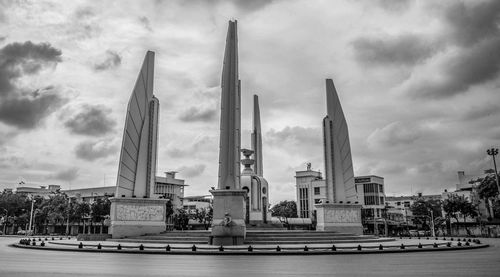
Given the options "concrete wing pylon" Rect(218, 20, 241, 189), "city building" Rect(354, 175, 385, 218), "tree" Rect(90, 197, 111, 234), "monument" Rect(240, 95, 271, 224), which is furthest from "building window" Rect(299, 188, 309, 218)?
"concrete wing pylon" Rect(218, 20, 241, 189)

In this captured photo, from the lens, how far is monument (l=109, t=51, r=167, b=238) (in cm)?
3331

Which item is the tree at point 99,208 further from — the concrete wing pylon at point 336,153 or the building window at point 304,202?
the building window at point 304,202

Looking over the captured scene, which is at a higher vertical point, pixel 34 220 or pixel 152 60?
pixel 152 60

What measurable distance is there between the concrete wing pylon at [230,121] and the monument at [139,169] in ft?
30.2

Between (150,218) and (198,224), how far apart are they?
5081cm

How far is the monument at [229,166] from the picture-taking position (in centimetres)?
2648

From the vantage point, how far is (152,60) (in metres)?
38.1

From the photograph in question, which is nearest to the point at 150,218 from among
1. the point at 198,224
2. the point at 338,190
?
the point at 338,190

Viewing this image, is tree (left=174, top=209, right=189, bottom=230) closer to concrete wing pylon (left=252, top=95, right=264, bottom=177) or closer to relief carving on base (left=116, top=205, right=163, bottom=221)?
concrete wing pylon (left=252, top=95, right=264, bottom=177)

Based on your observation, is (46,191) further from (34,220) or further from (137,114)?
(137,114)

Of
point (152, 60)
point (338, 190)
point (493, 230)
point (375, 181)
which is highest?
point (152, 60)

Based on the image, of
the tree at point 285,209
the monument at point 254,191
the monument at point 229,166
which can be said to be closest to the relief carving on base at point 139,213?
the monument at point 229,166

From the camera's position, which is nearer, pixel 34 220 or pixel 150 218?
pixel 150 218

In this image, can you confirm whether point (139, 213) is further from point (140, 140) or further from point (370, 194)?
point (370, 194)
